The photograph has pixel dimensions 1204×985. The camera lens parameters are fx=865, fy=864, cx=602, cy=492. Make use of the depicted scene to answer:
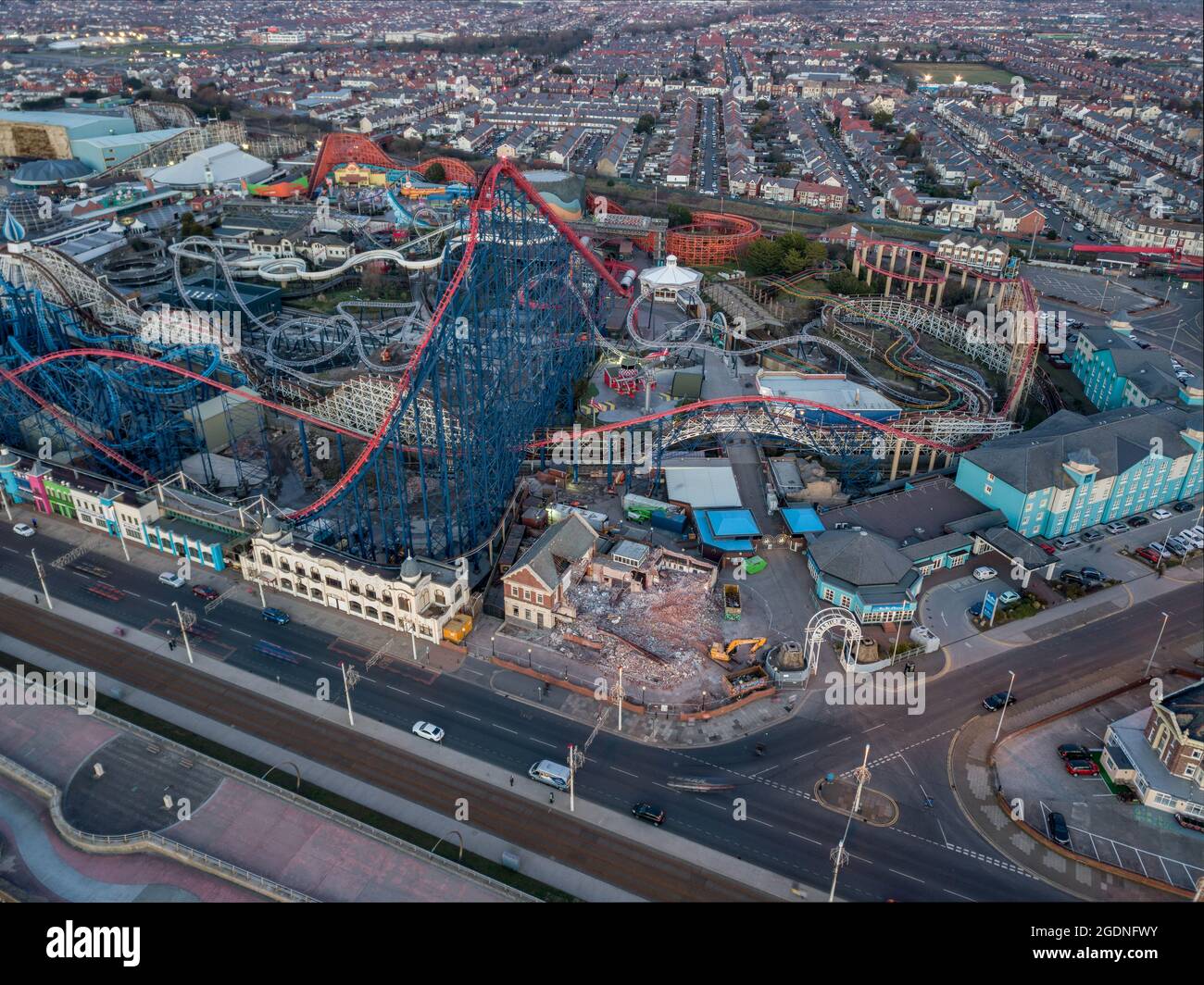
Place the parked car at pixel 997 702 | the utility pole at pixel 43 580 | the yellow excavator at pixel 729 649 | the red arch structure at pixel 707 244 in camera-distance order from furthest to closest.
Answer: the red arch structure at pixel 707 244, the utility pole at pixel 43 580, the yellow excavator at pixel 729 649, the parked car at pixel 997 702

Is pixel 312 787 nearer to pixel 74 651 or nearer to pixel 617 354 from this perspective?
pixel 74 651

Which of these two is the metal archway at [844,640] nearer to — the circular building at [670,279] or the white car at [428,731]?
the white car at [428,731]

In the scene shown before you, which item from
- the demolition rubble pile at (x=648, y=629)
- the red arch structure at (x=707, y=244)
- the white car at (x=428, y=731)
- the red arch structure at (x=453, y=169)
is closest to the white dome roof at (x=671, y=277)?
the red arch structure at (x=707, y=244)

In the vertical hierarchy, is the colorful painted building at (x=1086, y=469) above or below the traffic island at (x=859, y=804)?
above

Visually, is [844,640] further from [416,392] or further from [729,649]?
[416,392]

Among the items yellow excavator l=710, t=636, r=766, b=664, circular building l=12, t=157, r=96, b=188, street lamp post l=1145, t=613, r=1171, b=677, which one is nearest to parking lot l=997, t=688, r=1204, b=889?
street lamp post l=1145, t=613, r=1171, b=677

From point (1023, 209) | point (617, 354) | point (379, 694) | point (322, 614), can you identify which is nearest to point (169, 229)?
point (617, 354)

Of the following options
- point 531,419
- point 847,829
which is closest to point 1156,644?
point 847,829
